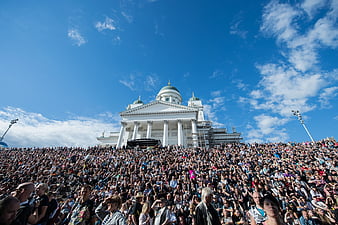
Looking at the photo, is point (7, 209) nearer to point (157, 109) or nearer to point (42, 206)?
point (42, 206)

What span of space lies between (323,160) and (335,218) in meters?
8.18

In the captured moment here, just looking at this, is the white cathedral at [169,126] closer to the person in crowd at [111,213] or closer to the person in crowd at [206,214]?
the person in crowd at [111,213]

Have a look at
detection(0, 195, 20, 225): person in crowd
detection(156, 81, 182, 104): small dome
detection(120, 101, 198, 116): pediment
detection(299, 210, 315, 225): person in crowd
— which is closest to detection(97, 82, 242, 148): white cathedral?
detection(120, 101, 198, 116): pediment

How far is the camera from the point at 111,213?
319cm

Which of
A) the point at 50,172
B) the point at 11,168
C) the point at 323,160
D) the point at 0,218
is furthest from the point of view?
the point at 11,168

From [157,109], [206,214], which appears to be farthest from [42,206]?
[157,109]

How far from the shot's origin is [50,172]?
12.3 metres

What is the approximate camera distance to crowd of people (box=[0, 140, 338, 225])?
273 centimetres

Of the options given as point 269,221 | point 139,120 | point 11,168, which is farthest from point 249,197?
point 139,120

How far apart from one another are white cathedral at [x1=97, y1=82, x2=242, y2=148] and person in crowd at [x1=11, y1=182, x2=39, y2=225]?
88.6 ft

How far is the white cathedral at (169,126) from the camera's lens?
3116 cm

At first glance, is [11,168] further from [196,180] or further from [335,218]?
[335,218]

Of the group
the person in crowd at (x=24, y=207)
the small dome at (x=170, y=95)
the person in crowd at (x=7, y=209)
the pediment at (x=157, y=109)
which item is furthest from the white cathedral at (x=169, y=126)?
the person in crowd at (x=7, y=209)

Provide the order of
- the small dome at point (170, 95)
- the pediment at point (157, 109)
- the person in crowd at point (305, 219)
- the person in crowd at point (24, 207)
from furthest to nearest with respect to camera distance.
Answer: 1. the small dome at point (170, 95)
2. the pediment at point (157, 109)
3. the person in crowd at point (305, 219)
4. the person in crowd at point (24, 207)
